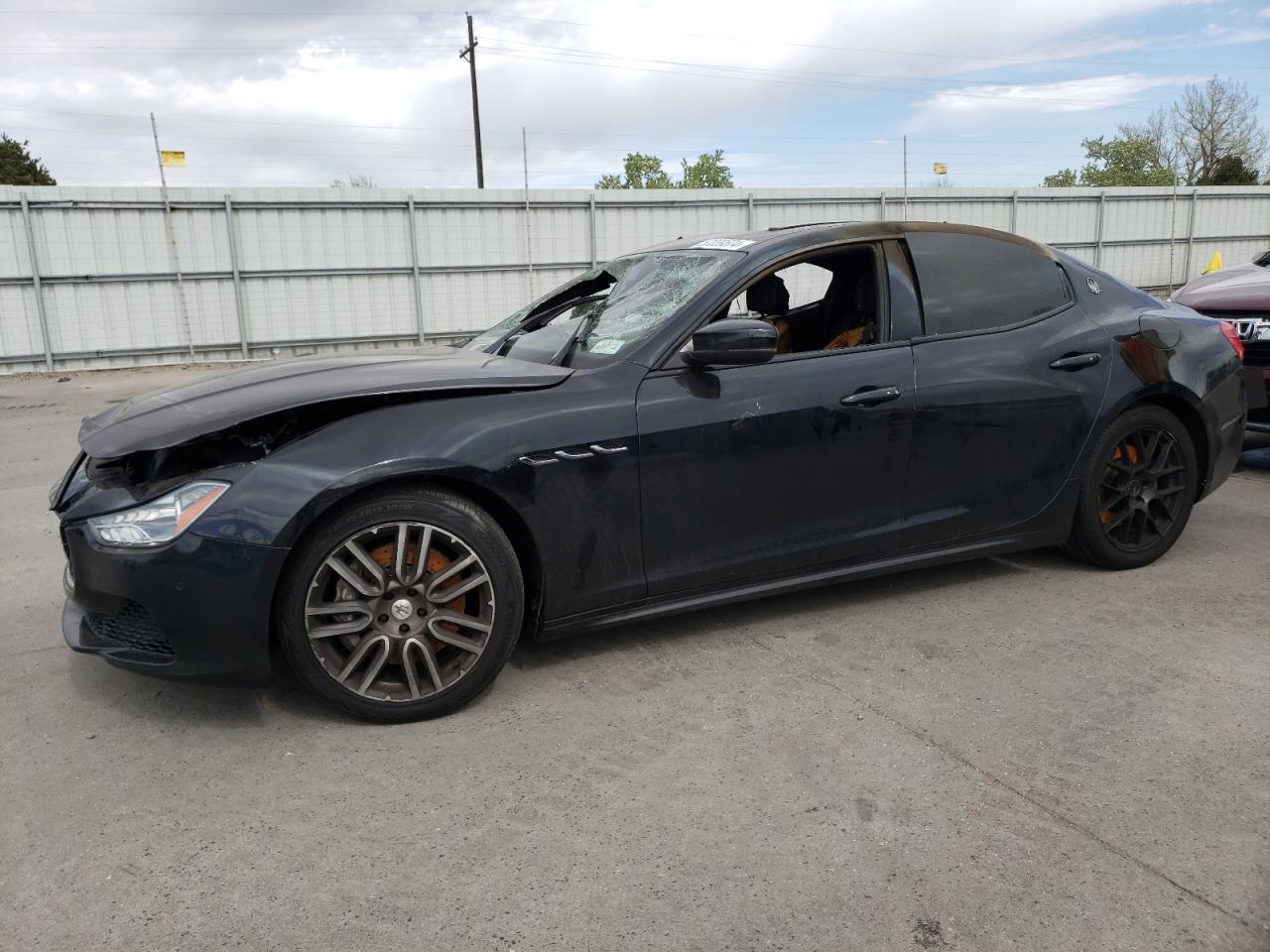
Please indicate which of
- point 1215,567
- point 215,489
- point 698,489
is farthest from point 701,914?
point 1215,567

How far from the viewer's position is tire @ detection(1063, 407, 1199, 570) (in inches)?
171

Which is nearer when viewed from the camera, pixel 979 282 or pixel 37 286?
pixel 979 282

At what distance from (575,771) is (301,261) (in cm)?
1590

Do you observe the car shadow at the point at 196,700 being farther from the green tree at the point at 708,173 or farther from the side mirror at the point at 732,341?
the green tree at the point at 708,173

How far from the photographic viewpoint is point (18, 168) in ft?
156

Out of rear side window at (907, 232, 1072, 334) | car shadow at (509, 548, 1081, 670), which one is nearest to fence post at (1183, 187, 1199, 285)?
car shadow at (509, 548, 1081, 670)

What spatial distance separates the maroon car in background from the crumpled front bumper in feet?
18.5

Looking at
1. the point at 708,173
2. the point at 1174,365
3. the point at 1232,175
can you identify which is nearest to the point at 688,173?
the point at 708,173

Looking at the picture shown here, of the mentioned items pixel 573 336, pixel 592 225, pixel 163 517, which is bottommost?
pixel 163 517

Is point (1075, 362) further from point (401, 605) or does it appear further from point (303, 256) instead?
point (303, 256)

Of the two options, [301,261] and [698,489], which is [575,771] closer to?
[698,489]

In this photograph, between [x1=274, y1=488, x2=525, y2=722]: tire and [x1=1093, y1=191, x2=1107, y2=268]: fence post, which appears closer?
[x1=274, y1=488, x2=525, y2=722]: tire

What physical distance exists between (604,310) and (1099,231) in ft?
71.3

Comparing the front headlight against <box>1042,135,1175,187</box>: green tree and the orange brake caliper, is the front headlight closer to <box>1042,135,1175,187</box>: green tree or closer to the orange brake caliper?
the orange brake caliper
